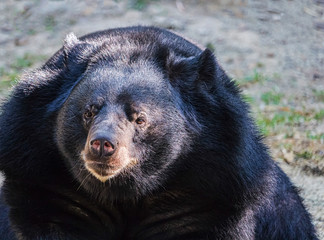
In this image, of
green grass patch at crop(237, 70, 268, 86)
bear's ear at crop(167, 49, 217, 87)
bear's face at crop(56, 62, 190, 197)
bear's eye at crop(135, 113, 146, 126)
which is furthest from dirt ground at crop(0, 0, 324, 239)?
bear's eye at crop(135, 113, 146, 126)

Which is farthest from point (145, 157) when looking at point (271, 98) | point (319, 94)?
point (319, 94)

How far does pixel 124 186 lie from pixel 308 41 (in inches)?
251

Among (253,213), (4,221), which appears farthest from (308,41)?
(4,221)

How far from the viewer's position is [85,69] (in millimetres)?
5047

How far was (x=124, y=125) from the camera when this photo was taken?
4.52m

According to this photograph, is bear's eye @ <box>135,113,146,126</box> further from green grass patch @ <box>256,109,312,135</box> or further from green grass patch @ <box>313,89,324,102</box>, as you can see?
green grass patch @ <box>313,89,324,102</box>

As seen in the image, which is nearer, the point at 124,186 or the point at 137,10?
the point at 124,186

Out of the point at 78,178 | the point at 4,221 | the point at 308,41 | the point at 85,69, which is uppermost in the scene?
the point at 85,69

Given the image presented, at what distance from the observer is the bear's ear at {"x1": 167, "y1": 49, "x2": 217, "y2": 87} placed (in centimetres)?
504

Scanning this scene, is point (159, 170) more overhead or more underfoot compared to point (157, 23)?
more overhead

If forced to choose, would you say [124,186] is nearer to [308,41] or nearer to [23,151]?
[23,151]

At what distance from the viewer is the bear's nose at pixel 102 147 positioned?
4297mm

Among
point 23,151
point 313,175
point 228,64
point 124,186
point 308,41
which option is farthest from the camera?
point 308,41

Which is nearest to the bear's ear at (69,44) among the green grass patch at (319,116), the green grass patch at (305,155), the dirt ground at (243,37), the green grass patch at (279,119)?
the green grass patch at (305,155)
